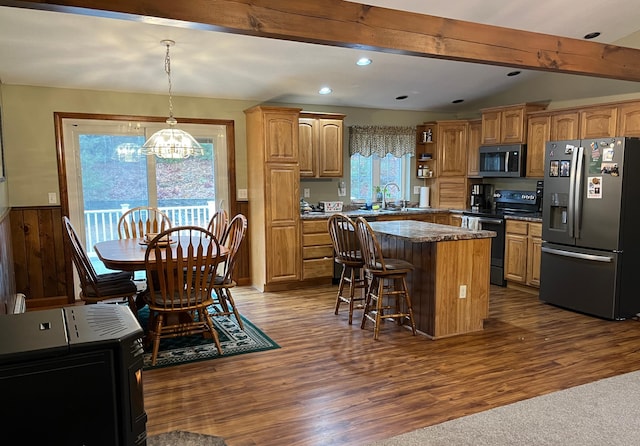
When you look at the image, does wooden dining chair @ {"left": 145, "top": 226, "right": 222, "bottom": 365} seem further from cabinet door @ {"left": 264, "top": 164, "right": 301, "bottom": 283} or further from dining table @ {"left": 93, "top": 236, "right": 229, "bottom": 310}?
cabinet door @ {"left": 264, "top": 164, "right": 301, "bottom": 283}

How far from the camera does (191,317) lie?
394 centimetres

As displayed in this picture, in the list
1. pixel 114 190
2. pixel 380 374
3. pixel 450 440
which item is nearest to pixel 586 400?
pixel 450 440

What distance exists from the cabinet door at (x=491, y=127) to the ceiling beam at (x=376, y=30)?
84.2 inches

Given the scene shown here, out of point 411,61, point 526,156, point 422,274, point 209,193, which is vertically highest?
point 411,61

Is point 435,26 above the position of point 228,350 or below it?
above

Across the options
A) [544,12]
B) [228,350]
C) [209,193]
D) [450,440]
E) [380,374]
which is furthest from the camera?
[209,193]

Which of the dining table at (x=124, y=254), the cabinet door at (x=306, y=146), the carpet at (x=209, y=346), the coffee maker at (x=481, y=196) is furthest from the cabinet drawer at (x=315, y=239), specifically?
the coffee maker at (x=481, y=196)

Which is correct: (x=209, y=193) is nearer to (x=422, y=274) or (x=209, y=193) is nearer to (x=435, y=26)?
(x=422, y=274)

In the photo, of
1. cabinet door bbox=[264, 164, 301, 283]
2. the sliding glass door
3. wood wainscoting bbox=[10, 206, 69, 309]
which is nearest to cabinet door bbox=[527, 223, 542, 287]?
cabinet door bbox=[264, 164, 301, 283]

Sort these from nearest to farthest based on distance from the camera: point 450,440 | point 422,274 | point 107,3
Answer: point 107,3 → point 450,440 → point 422,274

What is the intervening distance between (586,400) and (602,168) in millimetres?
2402

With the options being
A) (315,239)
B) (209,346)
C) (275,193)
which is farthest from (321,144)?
(209,346)

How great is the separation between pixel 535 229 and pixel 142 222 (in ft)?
14.3

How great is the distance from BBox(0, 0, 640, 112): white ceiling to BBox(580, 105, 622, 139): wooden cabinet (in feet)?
1.60
